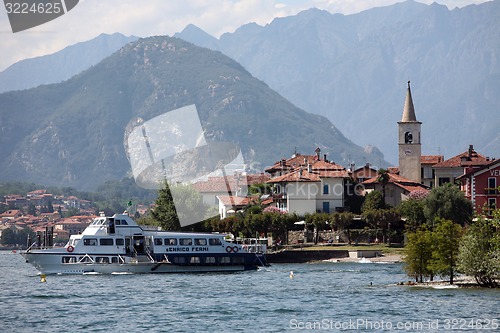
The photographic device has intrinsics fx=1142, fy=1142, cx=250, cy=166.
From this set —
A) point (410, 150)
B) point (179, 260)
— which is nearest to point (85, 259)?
point (179, 260)

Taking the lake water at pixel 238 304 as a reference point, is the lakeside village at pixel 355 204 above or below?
above

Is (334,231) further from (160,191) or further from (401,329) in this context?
(401,329)

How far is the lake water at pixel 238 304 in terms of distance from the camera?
164 ft

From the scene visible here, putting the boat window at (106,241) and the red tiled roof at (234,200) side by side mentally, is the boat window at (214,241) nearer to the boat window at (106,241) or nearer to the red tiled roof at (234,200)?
the boat window at (106,241)

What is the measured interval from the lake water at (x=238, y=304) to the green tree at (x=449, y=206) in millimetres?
28923

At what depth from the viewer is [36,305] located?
5919 cm

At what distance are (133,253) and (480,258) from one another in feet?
97.9

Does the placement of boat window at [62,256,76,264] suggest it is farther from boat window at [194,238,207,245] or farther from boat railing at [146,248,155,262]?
boat window at [194,238,207,245]

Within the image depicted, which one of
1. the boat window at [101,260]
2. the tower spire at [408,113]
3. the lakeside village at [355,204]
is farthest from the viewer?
the tower spire at [408,113]

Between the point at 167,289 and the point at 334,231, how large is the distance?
47.3m

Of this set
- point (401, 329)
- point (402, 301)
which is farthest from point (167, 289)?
point (401, 329)

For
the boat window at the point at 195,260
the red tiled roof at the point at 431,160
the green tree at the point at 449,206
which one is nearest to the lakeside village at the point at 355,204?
the green tree at the point at 449,206

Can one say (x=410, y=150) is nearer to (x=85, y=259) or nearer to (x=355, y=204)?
(x=355, y=204)

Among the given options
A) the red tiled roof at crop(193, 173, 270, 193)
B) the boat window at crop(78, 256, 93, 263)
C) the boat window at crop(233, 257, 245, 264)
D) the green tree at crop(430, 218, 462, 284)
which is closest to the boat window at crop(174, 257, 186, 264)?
the boat window at crop(233, 257, 245, 264)
